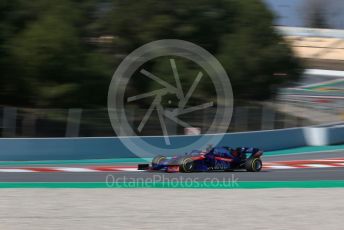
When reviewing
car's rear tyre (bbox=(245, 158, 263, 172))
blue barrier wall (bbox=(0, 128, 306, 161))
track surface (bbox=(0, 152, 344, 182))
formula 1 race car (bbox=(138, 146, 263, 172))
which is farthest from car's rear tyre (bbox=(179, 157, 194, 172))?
blue barrier wall (bbox=(0, 128, 306, 161))

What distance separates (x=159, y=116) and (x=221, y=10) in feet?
39.8

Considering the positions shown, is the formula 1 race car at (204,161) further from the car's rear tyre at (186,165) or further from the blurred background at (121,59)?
the blurred background at (121,59)

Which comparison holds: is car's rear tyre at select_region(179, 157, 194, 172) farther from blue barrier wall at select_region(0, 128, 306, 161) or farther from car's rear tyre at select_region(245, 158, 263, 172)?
blue barrier wall at select_region(0, 128, 306, 161)

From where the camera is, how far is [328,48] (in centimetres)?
6312

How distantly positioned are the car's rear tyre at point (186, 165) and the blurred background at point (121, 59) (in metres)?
6.33

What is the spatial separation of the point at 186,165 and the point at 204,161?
46 cm

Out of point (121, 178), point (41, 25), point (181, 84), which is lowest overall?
point (121, 178)

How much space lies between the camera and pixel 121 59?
29.6m

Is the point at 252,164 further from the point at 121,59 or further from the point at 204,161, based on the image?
the point at 121,59

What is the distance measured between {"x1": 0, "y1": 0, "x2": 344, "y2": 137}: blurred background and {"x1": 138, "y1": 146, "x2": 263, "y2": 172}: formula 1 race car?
601 centimetres

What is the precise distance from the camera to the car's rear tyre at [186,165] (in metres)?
14.3

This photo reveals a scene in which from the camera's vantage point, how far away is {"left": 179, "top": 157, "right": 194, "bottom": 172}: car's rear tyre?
14344 mm
